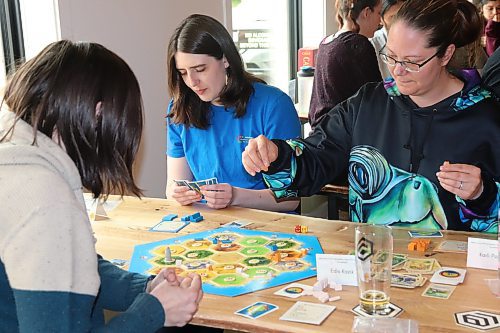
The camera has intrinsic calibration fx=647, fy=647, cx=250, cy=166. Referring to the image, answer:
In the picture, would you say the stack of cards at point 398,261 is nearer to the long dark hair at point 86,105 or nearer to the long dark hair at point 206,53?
the long dark hair at point 86,105

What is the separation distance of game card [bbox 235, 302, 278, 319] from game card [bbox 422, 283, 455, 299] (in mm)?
354

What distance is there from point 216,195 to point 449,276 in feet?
2.85

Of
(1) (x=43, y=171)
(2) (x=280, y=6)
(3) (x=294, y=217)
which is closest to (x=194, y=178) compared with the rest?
(3) (x=294, y=217)

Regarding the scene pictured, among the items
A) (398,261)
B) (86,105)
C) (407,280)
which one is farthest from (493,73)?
(86,105)

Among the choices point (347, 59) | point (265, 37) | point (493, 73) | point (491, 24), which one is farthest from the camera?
point (265, 37)

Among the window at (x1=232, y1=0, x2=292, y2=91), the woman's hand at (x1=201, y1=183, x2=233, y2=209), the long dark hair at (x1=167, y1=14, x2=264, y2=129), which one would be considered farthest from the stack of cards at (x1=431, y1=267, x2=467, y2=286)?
the window at (x1=232, y1=0, x2=292, y2=91)

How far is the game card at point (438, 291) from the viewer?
1.46 m

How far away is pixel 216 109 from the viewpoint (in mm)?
2572

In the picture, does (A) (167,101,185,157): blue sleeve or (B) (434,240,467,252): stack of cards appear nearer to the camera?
(B) (434,240,467,252): stack of cards

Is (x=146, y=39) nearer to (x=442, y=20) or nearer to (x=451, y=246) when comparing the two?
(x=442, y=20)

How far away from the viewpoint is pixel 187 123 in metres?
2.55

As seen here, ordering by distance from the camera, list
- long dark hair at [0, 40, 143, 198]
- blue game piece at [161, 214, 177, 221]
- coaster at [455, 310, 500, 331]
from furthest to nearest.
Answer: blue game piece at [161, 214, 177, 221] < coaster at [455, 310, 500, 331] < long dark hair at [0, 40, 143, 198]

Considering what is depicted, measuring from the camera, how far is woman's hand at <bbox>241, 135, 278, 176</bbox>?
1.95m

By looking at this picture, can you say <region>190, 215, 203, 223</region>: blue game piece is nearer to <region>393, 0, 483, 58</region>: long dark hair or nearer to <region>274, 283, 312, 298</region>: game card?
<region>274, 283, 312, 298</region>: game card
